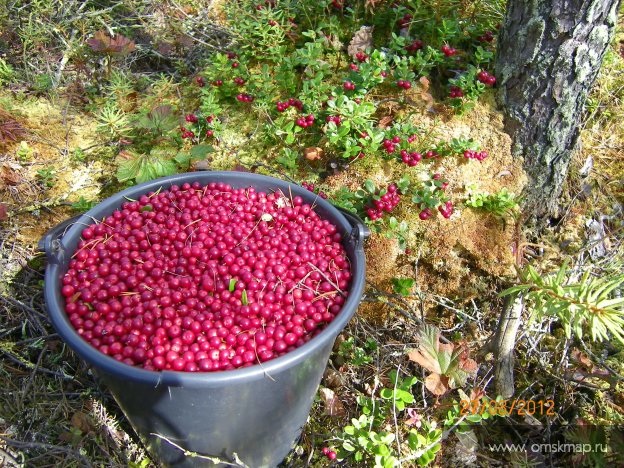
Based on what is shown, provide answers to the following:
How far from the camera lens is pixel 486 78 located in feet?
9.41

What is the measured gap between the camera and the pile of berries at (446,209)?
2680 millimetres

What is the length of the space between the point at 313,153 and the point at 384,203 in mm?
579

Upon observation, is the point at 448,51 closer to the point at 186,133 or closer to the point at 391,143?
the point at 391,143

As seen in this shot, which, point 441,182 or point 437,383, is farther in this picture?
point 441,182

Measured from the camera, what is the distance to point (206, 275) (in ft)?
6.53

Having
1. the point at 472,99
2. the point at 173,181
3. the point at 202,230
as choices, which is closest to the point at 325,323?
the point at 202,230

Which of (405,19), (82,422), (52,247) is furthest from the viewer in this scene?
(405,19)

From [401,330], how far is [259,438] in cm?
103

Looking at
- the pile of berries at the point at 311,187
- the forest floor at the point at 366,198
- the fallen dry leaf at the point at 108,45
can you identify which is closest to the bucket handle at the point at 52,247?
the forest floor at the point at 366,198

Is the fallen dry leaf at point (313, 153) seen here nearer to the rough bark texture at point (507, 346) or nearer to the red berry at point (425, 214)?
the red berry at point (425, 214)

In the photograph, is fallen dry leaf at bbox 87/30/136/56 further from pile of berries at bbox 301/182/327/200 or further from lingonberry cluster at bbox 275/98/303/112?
pile of berries at bbox 301/182/327/200

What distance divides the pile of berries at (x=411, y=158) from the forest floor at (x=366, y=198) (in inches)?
4.7

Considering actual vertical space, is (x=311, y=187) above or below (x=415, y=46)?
below

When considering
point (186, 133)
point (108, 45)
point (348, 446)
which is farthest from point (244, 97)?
point (348, 446)
